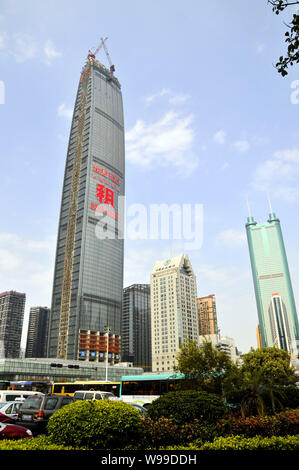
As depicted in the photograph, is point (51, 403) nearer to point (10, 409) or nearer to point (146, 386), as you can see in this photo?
point (10, 409)

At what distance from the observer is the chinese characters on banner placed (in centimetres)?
14950

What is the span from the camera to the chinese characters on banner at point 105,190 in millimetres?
149500

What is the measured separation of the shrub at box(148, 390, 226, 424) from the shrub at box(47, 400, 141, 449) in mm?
2266

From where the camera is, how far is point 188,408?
438 inches

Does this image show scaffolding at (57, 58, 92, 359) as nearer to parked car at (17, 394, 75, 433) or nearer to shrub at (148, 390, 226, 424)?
parked car at (17, 394, 75, 433)

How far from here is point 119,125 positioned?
171 metres

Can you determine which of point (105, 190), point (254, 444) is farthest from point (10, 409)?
point (105, 190)

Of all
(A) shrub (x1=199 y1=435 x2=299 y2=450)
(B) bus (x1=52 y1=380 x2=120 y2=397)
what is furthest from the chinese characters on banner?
(A) shrub (x1=199 y1=435 x2=299 y2=450)

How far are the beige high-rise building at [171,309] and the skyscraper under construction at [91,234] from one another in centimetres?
3525

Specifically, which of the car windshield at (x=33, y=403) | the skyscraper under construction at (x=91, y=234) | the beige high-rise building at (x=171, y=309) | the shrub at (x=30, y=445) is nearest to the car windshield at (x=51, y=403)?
the car windshield at (x=33, y=403)

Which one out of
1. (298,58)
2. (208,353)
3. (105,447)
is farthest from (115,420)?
(208,353)

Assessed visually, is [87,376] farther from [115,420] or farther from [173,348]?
[115,420]

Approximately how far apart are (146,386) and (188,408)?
1041 inches

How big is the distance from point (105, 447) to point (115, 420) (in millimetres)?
638
